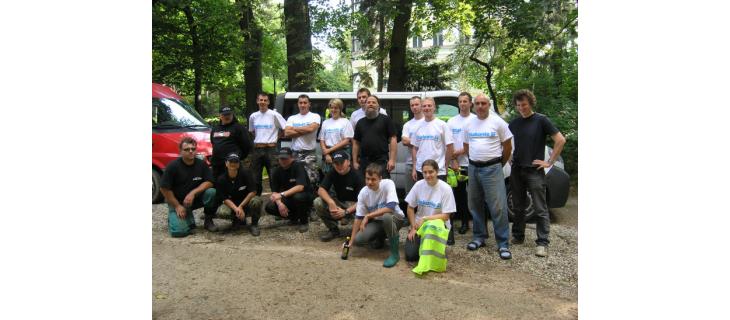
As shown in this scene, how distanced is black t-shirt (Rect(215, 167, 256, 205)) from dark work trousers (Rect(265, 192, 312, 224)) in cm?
35

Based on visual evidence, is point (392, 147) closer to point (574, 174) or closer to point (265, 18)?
point (574, 174)

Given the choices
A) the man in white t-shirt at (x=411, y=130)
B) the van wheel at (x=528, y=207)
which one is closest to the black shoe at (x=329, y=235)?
the man in white t-shirt at (x=411, y=130)

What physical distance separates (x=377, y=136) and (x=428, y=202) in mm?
1251

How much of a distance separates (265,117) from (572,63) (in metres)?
9.22

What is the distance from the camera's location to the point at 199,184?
21.1ft

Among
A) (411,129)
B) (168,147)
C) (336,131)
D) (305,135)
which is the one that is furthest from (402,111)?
(168,147)

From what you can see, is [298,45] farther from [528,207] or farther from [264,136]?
[528,207]

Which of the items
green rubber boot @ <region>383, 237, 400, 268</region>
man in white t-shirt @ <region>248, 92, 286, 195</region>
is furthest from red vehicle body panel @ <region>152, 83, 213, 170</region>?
green rubber boot @ <region>383, 237, 400, 268</region>

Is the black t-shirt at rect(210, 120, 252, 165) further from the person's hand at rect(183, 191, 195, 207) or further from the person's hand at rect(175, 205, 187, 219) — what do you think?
the person's hand at rect(175, 205, 187, 219)

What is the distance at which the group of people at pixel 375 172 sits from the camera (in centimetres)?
529

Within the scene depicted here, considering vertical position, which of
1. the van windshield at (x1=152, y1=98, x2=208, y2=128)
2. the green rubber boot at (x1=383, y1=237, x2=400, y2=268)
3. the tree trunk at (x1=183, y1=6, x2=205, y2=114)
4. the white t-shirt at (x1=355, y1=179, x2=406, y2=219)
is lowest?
the green rubber boot at (x1=383, y1=237, x2=400, y2=268)

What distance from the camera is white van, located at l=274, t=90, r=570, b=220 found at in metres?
6.70

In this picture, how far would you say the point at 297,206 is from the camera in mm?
6453

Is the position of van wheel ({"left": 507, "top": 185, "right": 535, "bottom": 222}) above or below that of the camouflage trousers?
below
